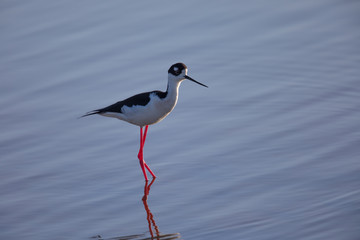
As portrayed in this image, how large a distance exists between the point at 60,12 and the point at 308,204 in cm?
623

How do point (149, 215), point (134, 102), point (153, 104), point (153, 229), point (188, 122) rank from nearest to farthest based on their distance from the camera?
point (153, 229) < point (149, 215) < point (153, 104) < point (134, 102) < point (188, 122)

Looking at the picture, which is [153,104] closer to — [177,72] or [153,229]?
[177,72]

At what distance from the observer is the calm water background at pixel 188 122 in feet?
19.5

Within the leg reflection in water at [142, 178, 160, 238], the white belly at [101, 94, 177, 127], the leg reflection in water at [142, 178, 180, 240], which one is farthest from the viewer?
the white belly at [101, 94, 177, 127]

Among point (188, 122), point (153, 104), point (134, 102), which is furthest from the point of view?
point (188, 122)

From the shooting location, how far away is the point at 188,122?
7.86 meters

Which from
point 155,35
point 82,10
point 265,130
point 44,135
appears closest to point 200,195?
point 265,130

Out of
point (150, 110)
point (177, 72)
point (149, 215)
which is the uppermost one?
point (177, 72)

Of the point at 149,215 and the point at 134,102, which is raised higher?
the point at 134,102

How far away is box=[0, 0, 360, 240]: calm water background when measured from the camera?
19.5 feet

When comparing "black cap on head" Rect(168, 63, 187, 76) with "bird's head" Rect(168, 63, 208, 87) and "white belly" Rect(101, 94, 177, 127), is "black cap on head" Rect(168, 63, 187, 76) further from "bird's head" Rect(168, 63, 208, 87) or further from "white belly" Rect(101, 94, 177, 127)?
"white belly" Rect(101, 94, 177, 127)

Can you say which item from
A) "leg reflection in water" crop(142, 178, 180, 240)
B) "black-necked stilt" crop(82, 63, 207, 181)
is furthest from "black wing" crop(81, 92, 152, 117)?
"leg reflection in water" crop(142, 178, 180, 240)

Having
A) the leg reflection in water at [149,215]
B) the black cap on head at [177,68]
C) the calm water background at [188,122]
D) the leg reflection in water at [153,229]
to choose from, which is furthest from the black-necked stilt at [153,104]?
the leg reflection in water at [153,229]

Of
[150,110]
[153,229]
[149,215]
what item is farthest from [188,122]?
[153,229]
